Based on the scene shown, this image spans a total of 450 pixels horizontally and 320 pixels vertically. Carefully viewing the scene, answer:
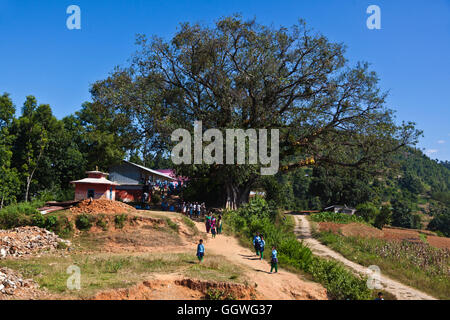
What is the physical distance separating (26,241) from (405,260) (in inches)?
842

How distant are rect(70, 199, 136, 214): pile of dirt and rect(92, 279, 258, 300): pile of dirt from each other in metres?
9.73

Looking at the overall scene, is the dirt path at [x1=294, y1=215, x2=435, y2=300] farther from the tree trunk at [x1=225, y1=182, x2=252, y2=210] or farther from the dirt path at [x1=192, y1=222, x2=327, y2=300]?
the tree trunk at [x1=225, y1=182, x2=252, y2=210]

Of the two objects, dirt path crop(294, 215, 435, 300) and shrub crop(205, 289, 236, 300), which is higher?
shrub crop(205, 289, 236, 300)

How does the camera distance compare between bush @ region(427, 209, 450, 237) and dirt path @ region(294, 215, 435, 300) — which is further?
bush @ region(427, 209, 450, 237)

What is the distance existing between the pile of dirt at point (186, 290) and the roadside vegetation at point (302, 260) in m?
4.30

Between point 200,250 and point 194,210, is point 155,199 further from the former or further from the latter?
point 200,250

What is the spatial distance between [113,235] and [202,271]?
7.72 meters

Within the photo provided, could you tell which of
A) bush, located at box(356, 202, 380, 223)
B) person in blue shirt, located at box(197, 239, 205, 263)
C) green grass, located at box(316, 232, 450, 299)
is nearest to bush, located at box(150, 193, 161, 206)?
green grass, located at box(316, 232, 450, 299)

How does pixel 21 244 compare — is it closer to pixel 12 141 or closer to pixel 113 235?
pixel 113 235

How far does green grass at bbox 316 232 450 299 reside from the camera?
1641 centimetres

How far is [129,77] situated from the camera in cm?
3212

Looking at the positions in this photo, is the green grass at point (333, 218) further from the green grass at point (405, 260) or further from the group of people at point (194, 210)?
the group of people at point (194, 210)

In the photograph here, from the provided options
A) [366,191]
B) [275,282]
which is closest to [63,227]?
[275,282]
